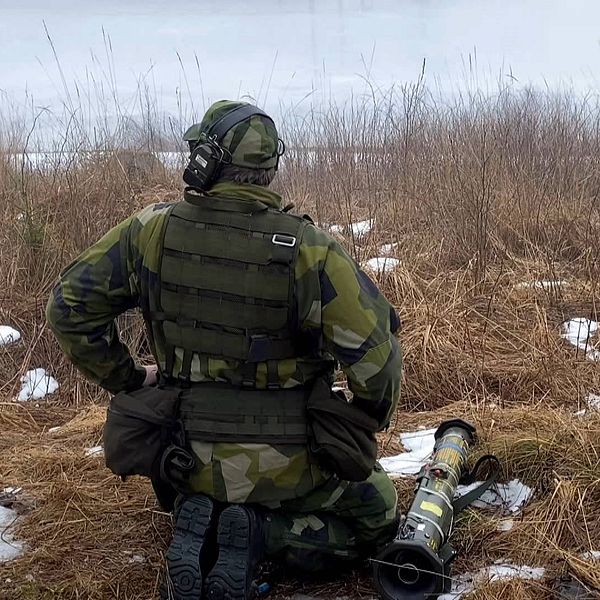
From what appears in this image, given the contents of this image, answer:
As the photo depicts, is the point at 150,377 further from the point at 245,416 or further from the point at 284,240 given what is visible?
the point at 284,240

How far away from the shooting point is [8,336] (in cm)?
474

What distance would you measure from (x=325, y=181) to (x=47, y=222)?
91.3 inches

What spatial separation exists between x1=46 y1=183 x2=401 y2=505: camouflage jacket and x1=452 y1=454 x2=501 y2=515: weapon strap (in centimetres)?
59

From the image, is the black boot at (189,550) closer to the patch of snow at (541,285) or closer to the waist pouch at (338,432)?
the waist pouch at (338,432)

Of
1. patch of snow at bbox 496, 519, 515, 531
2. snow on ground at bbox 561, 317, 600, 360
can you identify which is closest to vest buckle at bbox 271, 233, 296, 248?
patch of snow at bbox 496, 519, 515, 531

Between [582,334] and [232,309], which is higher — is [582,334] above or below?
below

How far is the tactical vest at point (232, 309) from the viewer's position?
219cm

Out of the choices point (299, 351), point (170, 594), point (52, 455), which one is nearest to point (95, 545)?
point (170, 594)

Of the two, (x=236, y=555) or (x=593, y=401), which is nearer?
(x=236, y=555)

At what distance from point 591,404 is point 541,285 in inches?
50.9

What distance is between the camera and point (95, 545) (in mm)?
2713

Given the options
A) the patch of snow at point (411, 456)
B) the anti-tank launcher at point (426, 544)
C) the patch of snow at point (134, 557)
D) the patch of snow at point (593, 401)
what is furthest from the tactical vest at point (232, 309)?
the patch of snow at point (593, 401)

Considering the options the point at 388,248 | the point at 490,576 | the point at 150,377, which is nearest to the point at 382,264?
the point at 388,248

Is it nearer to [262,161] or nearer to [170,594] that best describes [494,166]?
[262,161]
